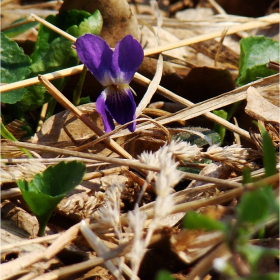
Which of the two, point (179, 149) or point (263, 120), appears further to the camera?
point (263, 120)

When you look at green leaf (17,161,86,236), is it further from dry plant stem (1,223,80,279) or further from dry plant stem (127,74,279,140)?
dry plant stem (127,74,279,140)

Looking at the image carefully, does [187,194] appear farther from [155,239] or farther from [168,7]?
[168,7]

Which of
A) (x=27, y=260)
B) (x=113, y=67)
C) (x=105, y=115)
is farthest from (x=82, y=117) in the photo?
(x=27, y=260)

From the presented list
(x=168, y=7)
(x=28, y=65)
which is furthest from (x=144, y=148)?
(x=168, y=7)

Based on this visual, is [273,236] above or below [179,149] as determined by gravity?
below

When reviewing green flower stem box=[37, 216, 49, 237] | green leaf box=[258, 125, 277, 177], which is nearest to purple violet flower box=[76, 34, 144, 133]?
green flower stem box=[37, 216, 49, 237]

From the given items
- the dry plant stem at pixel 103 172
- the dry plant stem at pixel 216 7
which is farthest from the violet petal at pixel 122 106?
the dry plant stem at pixel 216 7

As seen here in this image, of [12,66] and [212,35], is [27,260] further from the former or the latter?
[212,35]
